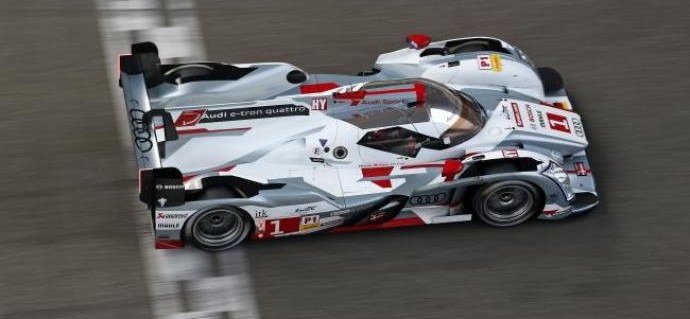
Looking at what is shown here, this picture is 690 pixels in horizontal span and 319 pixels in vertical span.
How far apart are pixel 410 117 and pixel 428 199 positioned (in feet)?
2.95

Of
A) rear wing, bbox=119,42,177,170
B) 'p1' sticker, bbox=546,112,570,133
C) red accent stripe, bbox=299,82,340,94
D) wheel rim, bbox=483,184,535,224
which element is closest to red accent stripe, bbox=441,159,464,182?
wheel rim, bbox=483,184,535,224

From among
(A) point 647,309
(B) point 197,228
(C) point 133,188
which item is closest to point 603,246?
(A) point 647,309

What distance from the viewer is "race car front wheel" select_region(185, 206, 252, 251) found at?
31.2ft

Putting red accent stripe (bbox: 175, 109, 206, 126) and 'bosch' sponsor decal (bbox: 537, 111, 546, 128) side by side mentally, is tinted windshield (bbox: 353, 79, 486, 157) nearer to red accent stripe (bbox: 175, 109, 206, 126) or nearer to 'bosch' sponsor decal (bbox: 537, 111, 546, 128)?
'bosch' sponsor decal (bbox: 537, 111, 546, 128)

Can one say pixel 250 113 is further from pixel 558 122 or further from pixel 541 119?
pixel 558 122

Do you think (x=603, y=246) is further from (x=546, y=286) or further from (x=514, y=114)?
(x=514, y=114)

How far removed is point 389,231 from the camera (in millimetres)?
10195

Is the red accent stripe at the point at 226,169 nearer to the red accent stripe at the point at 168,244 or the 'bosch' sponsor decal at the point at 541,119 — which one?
the red accent stripe at the point at 168,244

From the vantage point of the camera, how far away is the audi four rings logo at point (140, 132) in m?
9.83

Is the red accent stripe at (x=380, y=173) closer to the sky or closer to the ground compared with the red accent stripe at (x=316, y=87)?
closer to the ground

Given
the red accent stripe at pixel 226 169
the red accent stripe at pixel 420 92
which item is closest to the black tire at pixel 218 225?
the red accent stripe at pixel 226 169

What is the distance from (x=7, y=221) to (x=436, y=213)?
4488mm

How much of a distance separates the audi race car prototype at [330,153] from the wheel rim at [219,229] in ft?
0.05

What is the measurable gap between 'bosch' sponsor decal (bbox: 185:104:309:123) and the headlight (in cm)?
256
